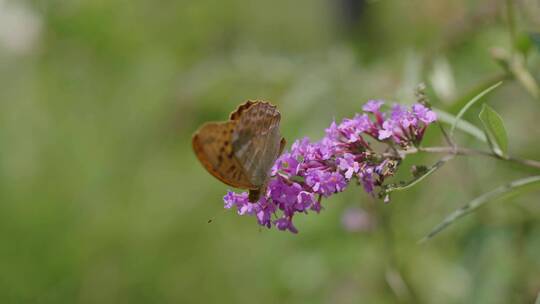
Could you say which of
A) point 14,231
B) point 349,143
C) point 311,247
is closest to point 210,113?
point 311,247

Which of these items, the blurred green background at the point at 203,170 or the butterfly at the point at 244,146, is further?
the blurred green background at the point at 203,170

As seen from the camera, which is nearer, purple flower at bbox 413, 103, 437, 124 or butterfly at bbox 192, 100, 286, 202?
butterfly at bbox 192, 100, 286, 202

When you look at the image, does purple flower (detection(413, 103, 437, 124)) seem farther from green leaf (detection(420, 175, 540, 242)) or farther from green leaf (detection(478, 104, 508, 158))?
green leaf (detection(420, 175, 540, 242))

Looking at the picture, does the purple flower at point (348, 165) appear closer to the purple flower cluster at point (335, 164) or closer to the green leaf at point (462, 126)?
the purple flower cluster at point (335, 164)

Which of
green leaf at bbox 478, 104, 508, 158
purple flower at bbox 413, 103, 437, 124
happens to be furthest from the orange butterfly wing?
green leaf at bbox 478, 104, 508, 158

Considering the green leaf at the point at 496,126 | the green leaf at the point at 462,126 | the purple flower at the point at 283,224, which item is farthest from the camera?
the green leaf at the point at 462,126

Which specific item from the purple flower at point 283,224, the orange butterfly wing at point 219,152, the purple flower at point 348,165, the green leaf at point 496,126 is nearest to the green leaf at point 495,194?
the green leaf at point 496,126

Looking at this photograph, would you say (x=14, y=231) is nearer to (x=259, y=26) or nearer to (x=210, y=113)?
(x=210, y=113)
